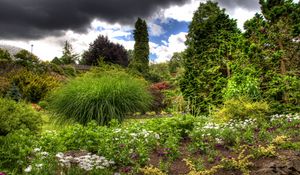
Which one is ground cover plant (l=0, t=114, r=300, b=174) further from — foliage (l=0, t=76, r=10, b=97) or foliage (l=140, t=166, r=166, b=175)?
foliage (l=0, t=76, r=10, b=97)

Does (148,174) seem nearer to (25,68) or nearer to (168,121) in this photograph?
(168,121)

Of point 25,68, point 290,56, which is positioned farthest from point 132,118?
point 25,68

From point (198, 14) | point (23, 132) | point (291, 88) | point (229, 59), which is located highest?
point (198, 14)

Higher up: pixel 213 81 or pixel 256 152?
pixel 213 81

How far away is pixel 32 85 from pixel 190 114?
10.4m

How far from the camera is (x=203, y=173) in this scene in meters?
4.38

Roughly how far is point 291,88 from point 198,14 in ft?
14.9

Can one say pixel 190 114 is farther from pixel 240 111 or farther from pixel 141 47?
pixel 141 47

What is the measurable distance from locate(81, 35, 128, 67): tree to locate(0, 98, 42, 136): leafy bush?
27663 millimetres

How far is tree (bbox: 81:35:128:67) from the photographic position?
3444cm

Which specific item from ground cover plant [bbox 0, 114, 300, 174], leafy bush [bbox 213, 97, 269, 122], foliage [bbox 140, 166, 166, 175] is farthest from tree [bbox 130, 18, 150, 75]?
foliage [bbox 140, 166, 166, 175]

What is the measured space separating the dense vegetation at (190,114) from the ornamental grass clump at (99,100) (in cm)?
3

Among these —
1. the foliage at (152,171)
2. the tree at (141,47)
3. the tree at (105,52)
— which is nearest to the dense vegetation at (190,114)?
the foliage at (152,171)

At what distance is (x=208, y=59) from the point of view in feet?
39.6
